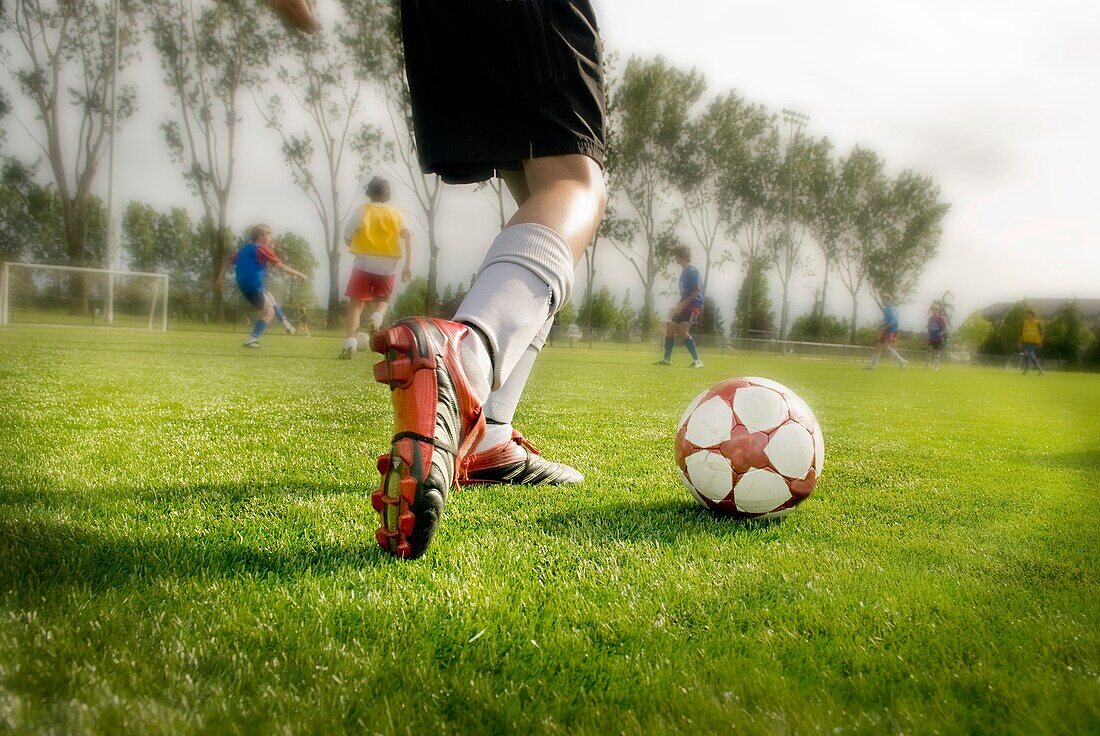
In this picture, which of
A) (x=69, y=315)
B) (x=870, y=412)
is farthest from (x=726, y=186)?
(x=870, y=412)

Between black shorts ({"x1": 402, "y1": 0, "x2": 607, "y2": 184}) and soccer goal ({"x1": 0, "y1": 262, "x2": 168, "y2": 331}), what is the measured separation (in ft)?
48.6

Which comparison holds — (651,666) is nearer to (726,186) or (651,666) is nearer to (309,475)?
(309,475)

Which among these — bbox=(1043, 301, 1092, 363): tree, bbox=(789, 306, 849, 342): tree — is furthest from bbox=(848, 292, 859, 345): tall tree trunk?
bbox=(1043, 301, 1092, 363): tree

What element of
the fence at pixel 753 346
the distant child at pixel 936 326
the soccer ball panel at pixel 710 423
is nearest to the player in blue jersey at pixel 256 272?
the soccer ball panel at pixel 710 423

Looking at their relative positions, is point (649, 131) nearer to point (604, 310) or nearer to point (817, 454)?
point (604, 310)

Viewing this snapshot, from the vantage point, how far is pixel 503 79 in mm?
1433

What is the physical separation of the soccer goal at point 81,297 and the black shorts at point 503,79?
14818 mm

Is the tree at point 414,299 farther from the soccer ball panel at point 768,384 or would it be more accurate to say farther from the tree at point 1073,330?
the soccer ball panel at point 768,384

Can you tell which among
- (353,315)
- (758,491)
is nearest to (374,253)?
(353,315)

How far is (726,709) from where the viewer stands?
71cm

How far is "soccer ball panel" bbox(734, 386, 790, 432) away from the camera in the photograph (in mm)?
1874

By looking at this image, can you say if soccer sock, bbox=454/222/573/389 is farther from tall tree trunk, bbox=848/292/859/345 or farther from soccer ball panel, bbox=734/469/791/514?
tall tree trunk, bbox=848/292/859/345

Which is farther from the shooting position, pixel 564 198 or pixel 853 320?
pixel 853 320

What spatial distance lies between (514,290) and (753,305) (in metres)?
36.2
